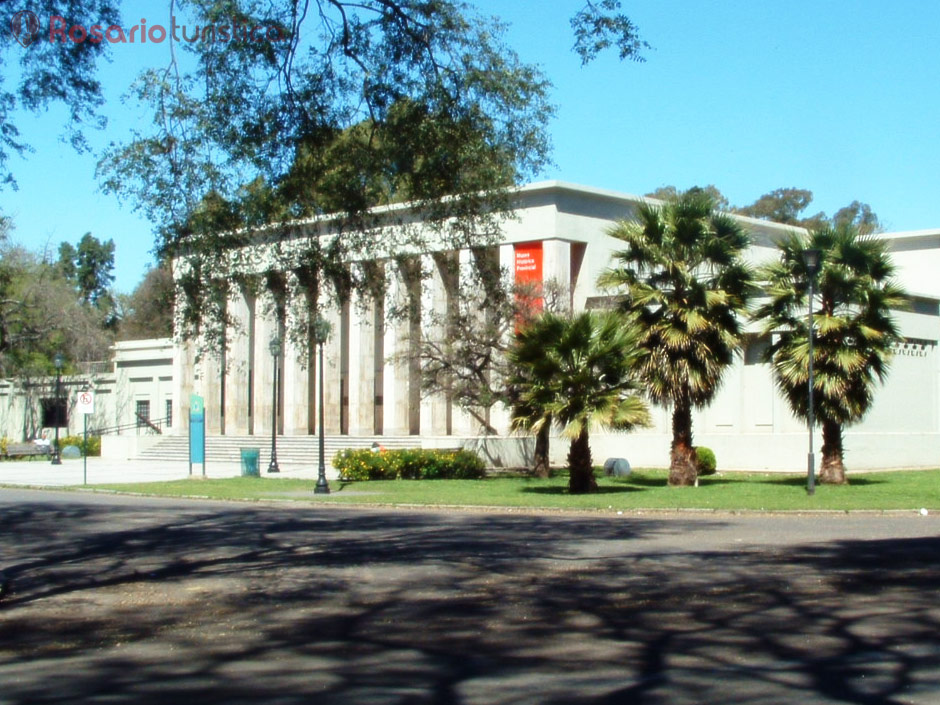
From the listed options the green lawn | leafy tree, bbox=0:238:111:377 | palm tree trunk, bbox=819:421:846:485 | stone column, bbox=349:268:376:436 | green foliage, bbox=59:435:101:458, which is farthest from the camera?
green foliage, bbox=59:435:101:458

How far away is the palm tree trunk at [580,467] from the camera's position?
28125mm

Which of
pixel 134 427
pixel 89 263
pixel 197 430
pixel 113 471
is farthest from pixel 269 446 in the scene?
pixel 89 263

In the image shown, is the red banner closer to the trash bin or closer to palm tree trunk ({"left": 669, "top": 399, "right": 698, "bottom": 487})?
palm tree trunk ({"left": 669, "top": 399, "right": 698, "bottom": 487})

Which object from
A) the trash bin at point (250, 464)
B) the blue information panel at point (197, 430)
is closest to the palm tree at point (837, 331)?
the trash bin at point (250, 464)

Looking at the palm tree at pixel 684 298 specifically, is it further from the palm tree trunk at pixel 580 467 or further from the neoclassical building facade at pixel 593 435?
the palm tree trunk at pixel 580 467

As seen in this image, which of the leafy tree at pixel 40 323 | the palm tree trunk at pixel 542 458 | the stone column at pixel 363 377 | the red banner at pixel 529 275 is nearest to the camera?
the red banner at pixel 529 275

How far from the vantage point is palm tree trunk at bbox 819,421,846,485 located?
29.5 metres

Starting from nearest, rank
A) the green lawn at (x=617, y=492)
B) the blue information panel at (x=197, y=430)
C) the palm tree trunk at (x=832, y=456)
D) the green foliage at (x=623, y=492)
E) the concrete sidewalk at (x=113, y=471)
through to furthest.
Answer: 1. the green foliage at (x=623, y=492)
2. the green lawn at (x=617, y=492)
3. the palm tree trunk at (x=832, y=456)
4. the concrete sidewalk at (x=113, y=471)
5. the blue information panel at (x=197, y=430)

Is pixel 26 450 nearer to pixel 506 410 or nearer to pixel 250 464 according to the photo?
pixel 250 464

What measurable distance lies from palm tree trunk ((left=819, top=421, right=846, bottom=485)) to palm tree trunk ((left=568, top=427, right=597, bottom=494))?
608 cm

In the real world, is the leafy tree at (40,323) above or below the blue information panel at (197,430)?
above

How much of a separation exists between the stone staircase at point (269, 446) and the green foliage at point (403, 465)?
793cm

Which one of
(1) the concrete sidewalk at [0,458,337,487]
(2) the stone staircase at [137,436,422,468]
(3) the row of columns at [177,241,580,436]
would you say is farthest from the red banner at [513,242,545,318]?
Answer: (1) the concrete sidewalk at [0,458,337,487]

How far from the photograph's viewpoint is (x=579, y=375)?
1066 inches
